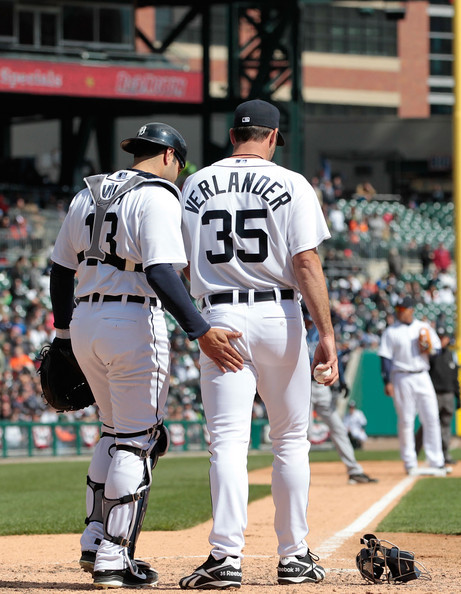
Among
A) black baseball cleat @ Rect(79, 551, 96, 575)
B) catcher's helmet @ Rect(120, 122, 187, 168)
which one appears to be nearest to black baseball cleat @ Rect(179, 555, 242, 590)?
black baseball cleat @ Rect(79, 551, 96, 575)

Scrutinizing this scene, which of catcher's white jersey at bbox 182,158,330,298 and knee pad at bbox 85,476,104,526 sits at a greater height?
catcher's white jersey at bbox 182,158,330,298

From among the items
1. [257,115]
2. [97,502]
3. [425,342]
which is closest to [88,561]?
[97,502]

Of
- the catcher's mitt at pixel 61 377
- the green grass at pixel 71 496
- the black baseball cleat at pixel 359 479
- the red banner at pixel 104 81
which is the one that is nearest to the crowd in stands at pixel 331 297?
the green grass at pixel 71 496

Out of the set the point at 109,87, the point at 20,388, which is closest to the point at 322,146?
the point at 109,87

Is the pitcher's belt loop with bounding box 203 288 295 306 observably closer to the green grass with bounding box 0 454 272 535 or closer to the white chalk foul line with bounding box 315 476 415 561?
the white chalk foul line with bounding box 315 476 415 561

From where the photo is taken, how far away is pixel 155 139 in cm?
530

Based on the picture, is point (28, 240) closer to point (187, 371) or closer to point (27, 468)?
point (187, 371)

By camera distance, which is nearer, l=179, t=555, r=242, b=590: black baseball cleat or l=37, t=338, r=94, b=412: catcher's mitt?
l=179, t=555, r=242, b=590: black baseball cleat

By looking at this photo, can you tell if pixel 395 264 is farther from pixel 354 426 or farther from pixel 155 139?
pixel 155 139

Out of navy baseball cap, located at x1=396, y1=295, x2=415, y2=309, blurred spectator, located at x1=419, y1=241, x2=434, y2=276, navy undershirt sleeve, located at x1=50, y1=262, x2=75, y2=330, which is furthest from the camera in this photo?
blurred spectator, located at x1=419, y1=241, x2=434, y2=276

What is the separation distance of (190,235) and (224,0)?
25.1m

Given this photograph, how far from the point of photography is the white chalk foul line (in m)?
6.79

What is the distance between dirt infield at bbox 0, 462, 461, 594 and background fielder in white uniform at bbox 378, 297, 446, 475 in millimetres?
2941

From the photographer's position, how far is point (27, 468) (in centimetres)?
1605
